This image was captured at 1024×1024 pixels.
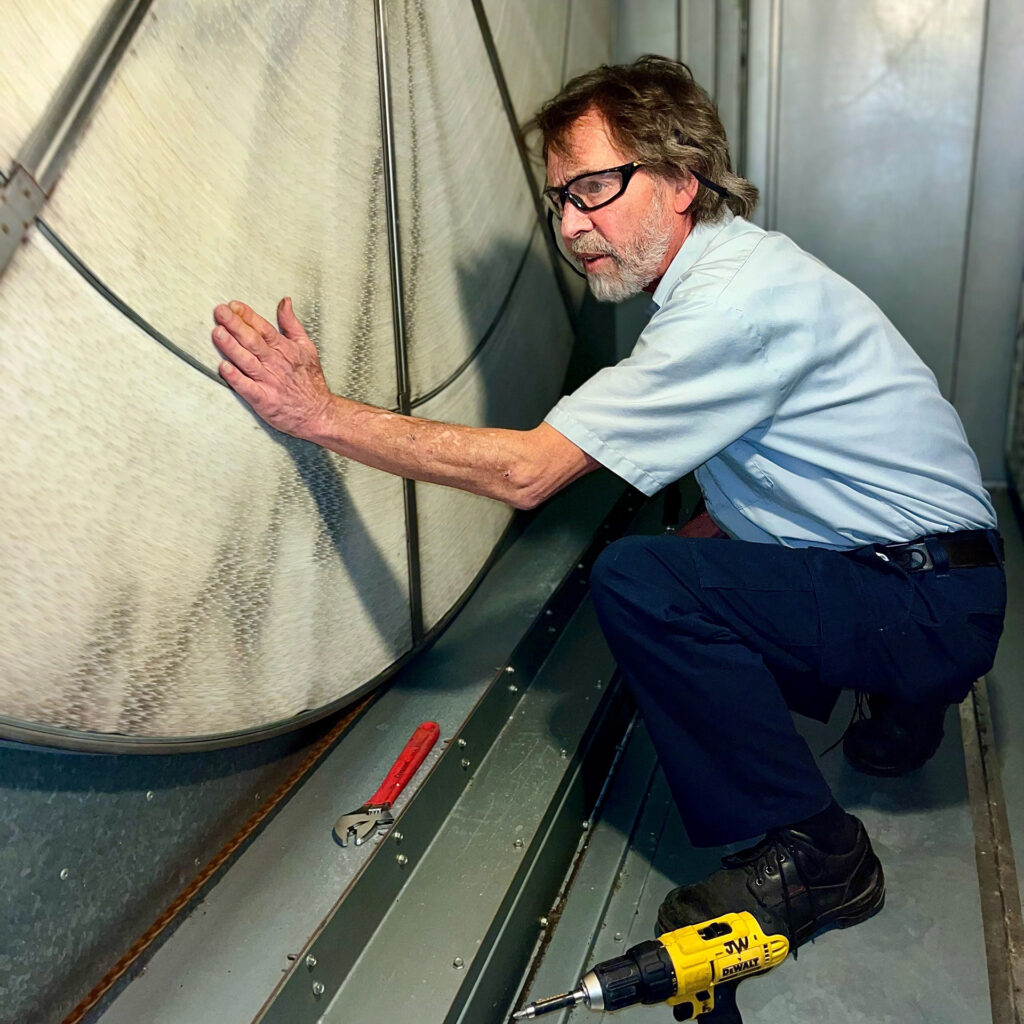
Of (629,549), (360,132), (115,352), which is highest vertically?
(360,132)

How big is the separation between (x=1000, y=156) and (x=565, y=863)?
83.6 inches

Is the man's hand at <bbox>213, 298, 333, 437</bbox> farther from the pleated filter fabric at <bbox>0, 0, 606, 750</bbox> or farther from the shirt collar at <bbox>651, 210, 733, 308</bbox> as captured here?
the shirt collar at <bbox>651, 210, 733, 308</bbox>

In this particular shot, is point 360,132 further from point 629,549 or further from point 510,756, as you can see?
point 510,756

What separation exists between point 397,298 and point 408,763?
670 millimetres

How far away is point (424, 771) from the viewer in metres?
1.50

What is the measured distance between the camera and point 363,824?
4.58 ft

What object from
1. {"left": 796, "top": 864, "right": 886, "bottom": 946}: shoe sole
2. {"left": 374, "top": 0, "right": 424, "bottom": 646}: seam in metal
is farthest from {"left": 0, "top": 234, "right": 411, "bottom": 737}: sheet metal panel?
{"left": 796, "top": 864, "right": 886, "bottom": 946}: shoe sole

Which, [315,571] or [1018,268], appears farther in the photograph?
[1018,268]

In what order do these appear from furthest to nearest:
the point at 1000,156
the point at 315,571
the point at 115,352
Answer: the point at 1000,156
the point at 315,571
the point at 115,352

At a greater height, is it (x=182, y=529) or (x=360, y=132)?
(x=360, y=132)

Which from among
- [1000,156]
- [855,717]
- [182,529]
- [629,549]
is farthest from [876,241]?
[182,529]

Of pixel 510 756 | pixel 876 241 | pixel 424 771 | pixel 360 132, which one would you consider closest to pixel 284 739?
pixel 424 771

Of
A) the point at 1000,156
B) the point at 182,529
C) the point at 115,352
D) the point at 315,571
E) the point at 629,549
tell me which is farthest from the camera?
the point at 1000,156

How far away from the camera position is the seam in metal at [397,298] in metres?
1.37
